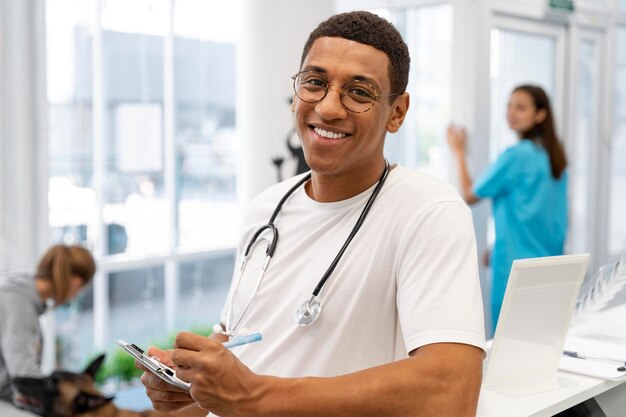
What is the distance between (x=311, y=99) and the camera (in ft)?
4.00

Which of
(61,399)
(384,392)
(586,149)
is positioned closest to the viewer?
(384,392)

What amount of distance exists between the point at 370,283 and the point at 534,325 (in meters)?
0.39

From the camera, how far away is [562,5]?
4.81 m

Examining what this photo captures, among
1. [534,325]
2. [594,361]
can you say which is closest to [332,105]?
[534,325]

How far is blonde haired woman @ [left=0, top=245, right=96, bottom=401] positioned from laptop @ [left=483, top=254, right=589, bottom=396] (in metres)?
1.96

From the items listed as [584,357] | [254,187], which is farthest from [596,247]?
[584,357]

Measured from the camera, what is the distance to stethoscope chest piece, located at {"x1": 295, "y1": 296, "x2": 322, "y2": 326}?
1.18 m

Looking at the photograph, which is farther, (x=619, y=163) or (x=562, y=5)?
(x=619, y=163)

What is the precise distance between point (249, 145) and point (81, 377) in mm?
1555

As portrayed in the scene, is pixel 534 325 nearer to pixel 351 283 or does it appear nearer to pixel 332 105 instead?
pixel 351 283

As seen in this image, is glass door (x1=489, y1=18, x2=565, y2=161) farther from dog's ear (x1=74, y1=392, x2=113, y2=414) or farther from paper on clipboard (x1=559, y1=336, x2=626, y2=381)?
paper on clipboard (x1=559, y1=336, x2=626, y2=381)

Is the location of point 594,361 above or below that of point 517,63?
below

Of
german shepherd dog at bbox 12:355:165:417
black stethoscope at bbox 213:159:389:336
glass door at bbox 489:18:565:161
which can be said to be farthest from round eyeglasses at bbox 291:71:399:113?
glass door at bbox 489:18:565:161

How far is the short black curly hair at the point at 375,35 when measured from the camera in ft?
3.90
